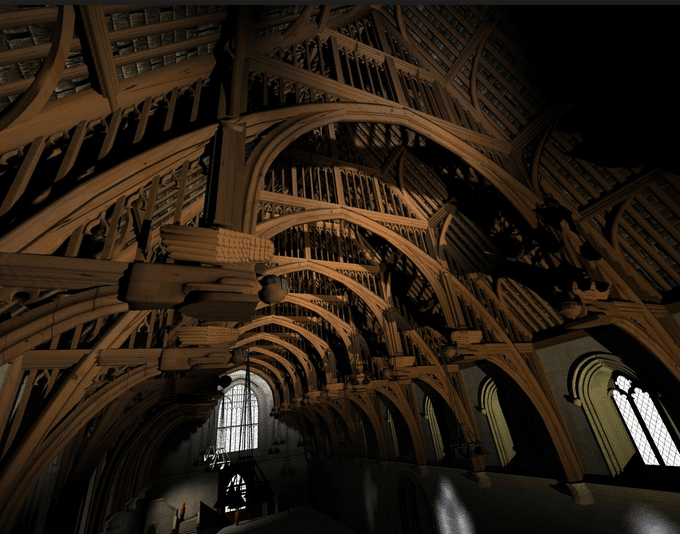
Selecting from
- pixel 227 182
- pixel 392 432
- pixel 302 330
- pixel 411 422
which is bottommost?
pixel 392 432

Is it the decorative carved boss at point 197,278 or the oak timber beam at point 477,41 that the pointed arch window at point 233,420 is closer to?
the oak timber beam at point 477,41

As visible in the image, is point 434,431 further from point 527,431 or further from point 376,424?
point 527,431

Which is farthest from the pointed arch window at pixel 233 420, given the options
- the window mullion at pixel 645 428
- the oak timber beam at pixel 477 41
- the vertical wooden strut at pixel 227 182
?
the vertical wooden strut at pixel 227 182

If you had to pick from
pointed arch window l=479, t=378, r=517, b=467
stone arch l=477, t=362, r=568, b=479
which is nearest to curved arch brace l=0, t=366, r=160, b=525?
stone arch l=477, t=362, r=568, b=479

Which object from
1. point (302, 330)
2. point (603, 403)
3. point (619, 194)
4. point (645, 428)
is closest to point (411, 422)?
point (302, 330)

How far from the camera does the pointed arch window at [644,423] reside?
21.9 ft

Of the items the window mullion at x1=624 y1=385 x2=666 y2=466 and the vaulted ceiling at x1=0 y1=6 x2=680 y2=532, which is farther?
the window mullion at x1=624 y1=385 x2=666 y2=466

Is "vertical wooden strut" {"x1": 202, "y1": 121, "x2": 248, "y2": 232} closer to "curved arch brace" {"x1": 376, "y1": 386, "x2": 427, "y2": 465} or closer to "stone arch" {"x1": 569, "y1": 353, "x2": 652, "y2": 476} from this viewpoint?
"stone arch" {"x1": 569, "y1": 353, "x2": 652, "y2": 476}

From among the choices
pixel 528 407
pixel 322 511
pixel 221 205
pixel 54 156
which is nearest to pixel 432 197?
pixel 528 407

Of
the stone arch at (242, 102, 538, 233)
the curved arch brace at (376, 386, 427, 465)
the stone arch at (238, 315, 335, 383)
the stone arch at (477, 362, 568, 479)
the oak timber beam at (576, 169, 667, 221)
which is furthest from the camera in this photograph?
the stone arch at (238, 315, 335, 383)

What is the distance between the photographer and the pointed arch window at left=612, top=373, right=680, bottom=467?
666 cm

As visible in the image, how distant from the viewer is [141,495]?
16391mm

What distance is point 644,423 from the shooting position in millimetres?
7129

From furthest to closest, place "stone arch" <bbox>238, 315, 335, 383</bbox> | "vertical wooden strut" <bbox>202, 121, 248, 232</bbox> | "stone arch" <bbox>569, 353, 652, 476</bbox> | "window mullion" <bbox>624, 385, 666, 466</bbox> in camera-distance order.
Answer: "stone arch" <bbox>238, 315, 335, 383</bbox> → "stone arch" <bbox>569, 353, 652, 476</bbox> → "window mullion" <bbox>624, 385, 666, 466</bbox> → "vertical wooden strut" <bbox>202, 121, 248, 232</bbox>
